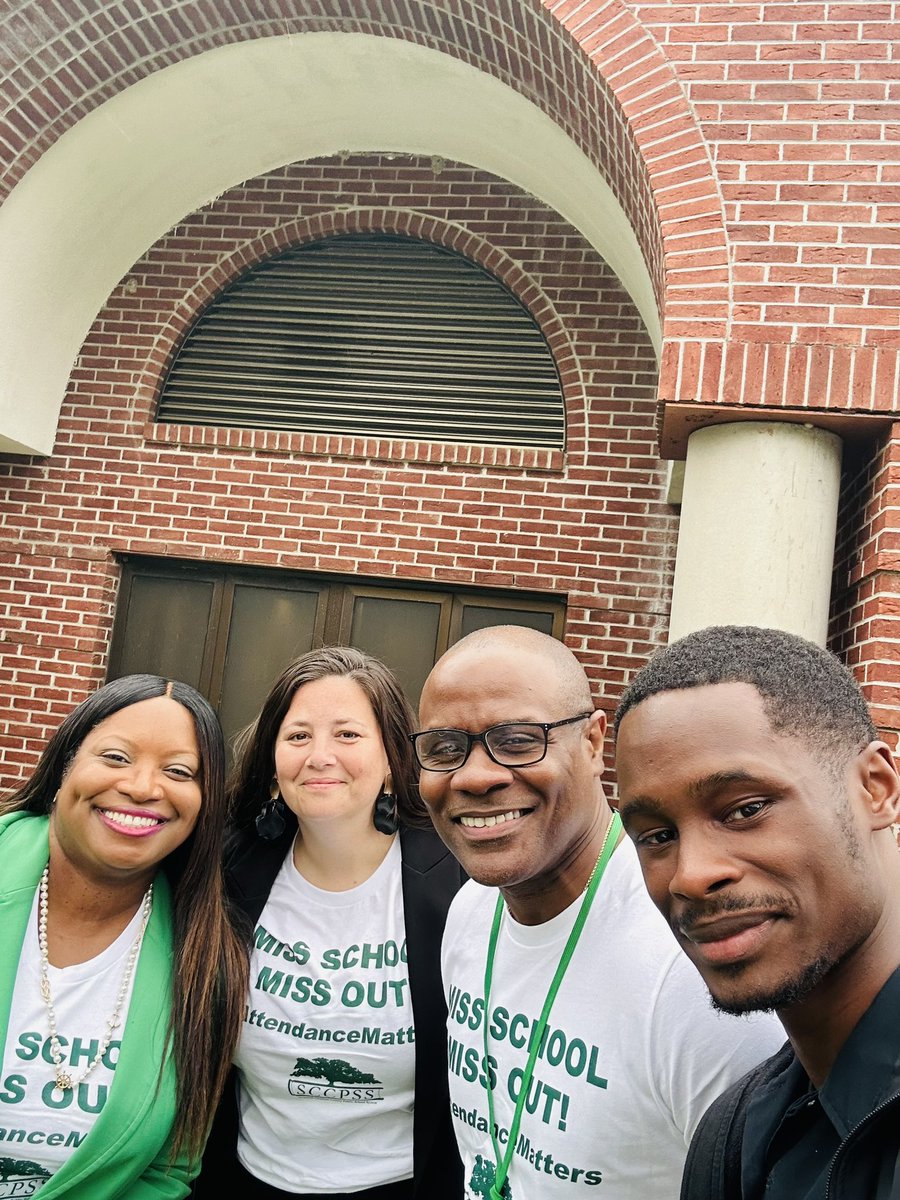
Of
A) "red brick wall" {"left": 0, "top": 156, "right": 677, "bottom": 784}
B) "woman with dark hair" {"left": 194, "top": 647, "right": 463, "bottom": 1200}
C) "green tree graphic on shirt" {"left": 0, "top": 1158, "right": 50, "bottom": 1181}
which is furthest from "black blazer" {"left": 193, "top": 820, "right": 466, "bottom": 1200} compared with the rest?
"red brick wall" {"left": 0, "top": 156, "right": 677, "bottom": 784}

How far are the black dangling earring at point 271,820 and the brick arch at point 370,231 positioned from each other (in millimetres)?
3753

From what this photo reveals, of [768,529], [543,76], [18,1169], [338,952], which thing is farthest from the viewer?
[543,76]

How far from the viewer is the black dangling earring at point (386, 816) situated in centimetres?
242

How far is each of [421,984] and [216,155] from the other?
5352 millimetres

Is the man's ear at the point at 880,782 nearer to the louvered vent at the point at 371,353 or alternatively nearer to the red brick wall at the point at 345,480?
the red brick wall at the point at 345,480

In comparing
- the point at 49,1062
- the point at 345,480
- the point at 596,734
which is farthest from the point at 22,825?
the point at 345,480

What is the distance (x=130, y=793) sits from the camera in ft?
7.17

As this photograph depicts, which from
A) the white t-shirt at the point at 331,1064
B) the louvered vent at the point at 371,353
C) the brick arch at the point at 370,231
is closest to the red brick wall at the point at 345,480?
the brick arch at the point at 370,231

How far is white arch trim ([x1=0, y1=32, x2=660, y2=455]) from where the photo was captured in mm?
5379

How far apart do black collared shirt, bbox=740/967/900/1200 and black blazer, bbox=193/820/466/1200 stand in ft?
3.31

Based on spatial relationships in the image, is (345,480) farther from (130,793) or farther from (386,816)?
(130,793)

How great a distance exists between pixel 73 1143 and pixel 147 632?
439 centimetres

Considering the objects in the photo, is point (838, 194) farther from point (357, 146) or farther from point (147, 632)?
point (147, 632)

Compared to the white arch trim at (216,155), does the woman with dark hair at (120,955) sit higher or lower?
lower
